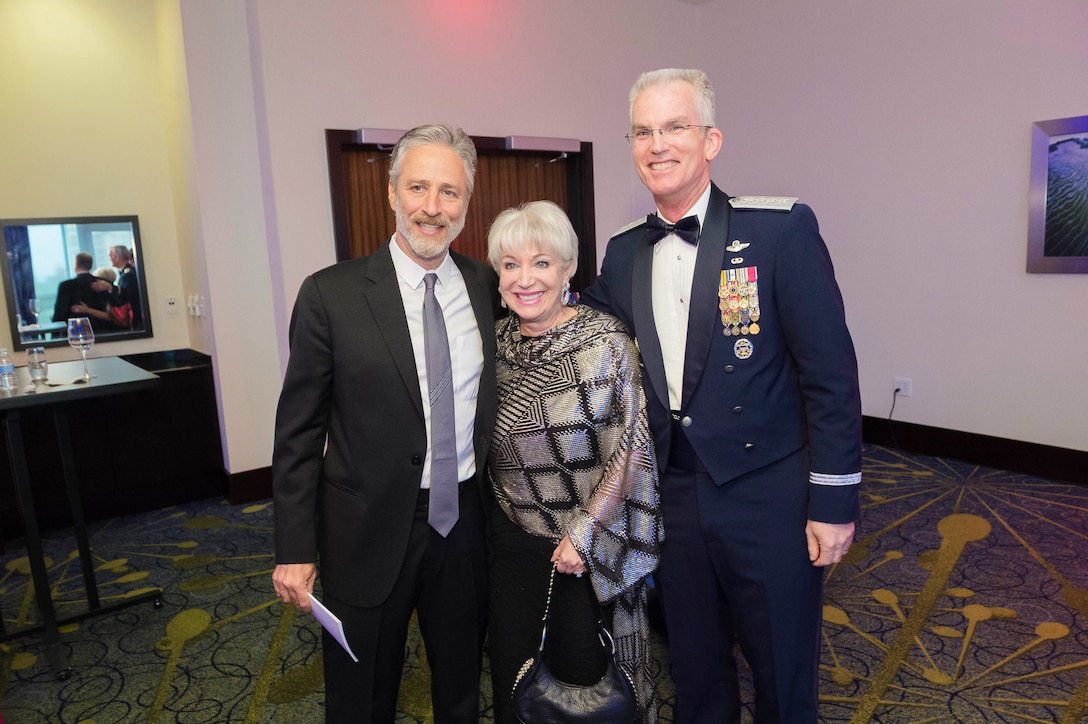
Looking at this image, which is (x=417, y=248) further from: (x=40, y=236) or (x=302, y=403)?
(x=40, y=236)

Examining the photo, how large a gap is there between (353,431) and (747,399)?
932 millimetres

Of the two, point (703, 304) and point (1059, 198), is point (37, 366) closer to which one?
point (703, 304)

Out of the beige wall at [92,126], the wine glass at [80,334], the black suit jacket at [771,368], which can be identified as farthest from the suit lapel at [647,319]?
the beige wall at [92,126]

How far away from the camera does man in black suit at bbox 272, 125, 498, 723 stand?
1.67m

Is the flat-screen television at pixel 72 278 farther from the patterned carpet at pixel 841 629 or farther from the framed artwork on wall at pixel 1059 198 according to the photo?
the framed artwork on wall at pixel 1059 198

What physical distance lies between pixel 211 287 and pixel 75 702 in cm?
253

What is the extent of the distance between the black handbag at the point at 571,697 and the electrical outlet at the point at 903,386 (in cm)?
423

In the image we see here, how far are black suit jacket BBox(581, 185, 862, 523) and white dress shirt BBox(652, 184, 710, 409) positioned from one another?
3 centimetres

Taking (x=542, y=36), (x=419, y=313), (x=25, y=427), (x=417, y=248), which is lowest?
(x=25, y=427)

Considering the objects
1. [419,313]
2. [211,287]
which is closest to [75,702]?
[419,313]

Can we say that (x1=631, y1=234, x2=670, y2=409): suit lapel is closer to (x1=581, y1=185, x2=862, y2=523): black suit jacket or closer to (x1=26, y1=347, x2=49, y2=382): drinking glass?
(x1=581, y1=185, x2=862, y2=523): black suit jacket

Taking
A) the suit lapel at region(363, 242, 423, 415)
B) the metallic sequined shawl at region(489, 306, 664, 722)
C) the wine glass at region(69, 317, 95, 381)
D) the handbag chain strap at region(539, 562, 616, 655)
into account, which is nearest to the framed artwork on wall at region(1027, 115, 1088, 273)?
the metallic sequined shawl at region(489, 306, 664, 722)

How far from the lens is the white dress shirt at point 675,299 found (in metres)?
1.79

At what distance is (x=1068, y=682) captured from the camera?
8.14ft
